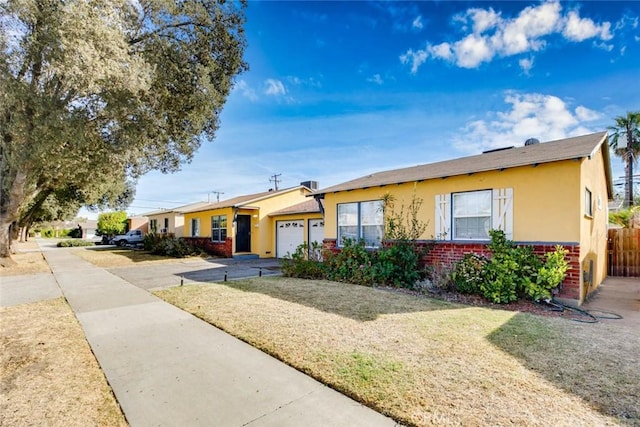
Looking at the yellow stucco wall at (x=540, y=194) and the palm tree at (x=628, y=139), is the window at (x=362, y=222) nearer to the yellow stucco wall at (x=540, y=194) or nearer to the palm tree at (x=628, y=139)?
the yellow stucco wall at (x=540, y=194)

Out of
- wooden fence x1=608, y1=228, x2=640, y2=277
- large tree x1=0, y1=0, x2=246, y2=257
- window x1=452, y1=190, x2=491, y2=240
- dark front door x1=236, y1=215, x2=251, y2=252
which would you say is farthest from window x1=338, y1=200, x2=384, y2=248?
dark front door x1=236, y1=215, x2=251, y2=252

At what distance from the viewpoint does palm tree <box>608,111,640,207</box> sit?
64.7 ft

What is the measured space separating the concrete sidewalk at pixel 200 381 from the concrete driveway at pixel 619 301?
588cm

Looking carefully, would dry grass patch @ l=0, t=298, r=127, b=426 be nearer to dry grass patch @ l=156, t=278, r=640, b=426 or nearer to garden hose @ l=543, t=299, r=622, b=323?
dry grass patch @ l=156, t=278, r=640, b=426

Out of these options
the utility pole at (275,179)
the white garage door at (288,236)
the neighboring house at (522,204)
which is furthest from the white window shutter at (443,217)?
the utility pole at (275,179)

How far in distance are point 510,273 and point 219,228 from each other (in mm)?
16432

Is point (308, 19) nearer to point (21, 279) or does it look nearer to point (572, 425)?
point (572, 425)

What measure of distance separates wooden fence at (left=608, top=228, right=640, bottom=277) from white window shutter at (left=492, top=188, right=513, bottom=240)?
718cm

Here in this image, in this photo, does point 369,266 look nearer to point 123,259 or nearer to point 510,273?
point 510,273

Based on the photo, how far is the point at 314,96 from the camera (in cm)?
1249

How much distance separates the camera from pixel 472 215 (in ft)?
27.9

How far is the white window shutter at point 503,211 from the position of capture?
774 cm

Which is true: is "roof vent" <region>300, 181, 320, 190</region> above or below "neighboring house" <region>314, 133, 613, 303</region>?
above

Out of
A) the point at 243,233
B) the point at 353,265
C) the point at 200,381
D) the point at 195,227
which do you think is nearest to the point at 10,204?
the point at 243,233
